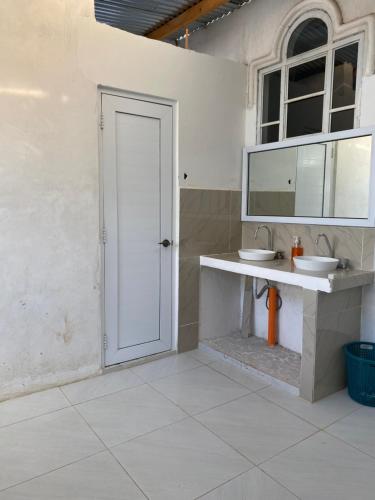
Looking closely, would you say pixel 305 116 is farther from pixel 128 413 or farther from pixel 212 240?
pixel 128 413

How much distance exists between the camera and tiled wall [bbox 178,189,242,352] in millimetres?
3379

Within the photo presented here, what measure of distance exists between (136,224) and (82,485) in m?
1.85

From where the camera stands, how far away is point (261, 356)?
130 inches

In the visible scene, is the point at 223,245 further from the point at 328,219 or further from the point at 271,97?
the point at 271,97

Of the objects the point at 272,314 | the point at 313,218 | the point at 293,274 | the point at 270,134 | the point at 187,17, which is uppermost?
the point at 187,17

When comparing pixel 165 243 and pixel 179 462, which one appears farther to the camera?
pixel 165 243

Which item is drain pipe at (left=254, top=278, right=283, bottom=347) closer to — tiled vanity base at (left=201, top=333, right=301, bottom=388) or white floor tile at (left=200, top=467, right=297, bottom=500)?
tiled vanity base at (left=201, top=333, right=301, bottom=388)

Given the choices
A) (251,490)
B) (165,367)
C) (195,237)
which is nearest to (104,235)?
(195,237)

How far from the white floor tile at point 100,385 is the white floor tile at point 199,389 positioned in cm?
21

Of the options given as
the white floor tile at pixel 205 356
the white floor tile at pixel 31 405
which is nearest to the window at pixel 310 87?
the white floor tile at pixel 205 356

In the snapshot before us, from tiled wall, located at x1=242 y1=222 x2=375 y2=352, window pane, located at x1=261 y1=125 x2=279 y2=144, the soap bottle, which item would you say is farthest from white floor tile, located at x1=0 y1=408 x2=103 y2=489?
window pane, located at x1=261 y1=125 x2=279 y2=144

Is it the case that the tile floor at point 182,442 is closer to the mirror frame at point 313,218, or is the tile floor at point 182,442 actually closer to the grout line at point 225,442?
the grout line at point 225,442

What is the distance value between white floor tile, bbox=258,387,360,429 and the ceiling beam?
124 inches

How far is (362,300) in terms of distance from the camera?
2895 mm
